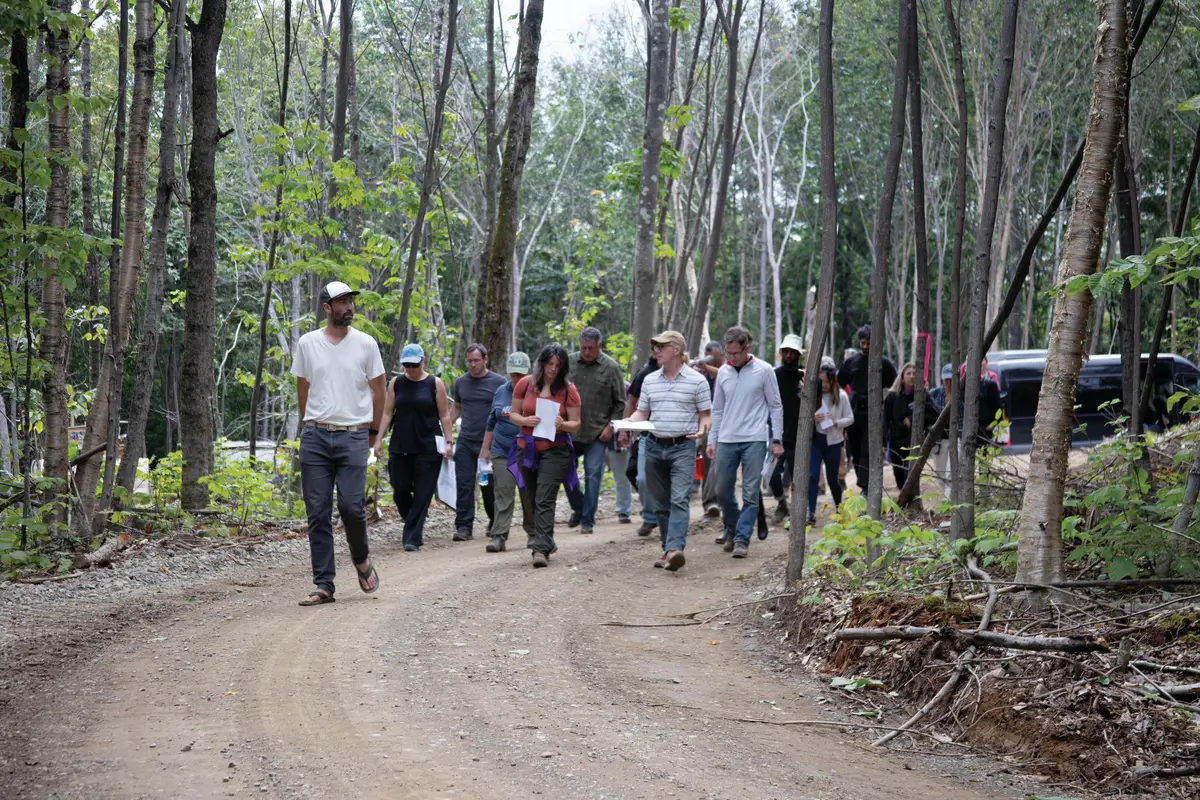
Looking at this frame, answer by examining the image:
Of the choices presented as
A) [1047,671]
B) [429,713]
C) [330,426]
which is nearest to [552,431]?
[330,426]

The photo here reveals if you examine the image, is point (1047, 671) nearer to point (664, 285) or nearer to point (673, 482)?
point (673, 482)

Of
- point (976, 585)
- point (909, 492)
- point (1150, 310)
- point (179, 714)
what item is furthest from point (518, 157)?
point (1150, 310)

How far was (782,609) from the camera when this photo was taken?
812 centimetres

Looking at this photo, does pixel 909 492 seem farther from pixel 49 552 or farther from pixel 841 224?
pixel 841 224

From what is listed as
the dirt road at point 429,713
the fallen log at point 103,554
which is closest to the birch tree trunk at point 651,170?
the fallen log at point 103,554

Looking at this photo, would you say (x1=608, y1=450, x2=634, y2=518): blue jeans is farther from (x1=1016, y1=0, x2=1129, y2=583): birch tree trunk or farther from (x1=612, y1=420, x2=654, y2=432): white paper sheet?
(x1=1016, y1=0, x2=1129, y2=583): birch tree trunk

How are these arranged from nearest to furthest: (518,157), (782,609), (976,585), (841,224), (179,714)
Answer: (179,714) → (976,585) → (782,609) → (518,157) → (841,224)

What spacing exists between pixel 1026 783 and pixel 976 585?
226 centimetres

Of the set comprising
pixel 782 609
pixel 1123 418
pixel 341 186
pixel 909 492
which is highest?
pixel 341 186

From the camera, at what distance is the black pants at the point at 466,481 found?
1268 cm

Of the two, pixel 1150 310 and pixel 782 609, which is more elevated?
pixel 1150 310

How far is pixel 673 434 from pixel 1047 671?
17.3 ft

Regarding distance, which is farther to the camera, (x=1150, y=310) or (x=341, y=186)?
(x=1150, y=310)

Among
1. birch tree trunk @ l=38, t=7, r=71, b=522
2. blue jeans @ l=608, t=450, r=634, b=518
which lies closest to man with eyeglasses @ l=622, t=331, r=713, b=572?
blue jeans @ l=608, t=450, r=634, b=518
